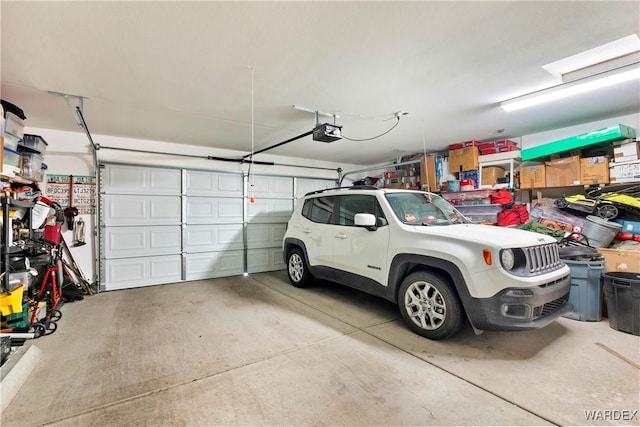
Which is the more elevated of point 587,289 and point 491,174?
point 491,174

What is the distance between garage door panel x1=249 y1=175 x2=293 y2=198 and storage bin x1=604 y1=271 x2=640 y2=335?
5.83m

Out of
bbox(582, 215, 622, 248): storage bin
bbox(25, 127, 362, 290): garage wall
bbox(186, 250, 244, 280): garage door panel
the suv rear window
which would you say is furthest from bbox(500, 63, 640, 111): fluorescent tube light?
bbox(186, 250, 244, 280): garage door panel

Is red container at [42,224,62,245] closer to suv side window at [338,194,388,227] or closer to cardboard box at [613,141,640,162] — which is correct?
suv side window at [338,194,388,227]

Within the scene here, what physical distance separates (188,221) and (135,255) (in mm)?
1126

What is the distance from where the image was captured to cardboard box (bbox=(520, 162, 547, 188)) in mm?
4840

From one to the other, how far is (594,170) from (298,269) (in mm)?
5035

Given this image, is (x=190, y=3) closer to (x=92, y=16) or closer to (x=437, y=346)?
(x=92, y=16)

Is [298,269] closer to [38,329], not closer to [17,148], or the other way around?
[38,329]

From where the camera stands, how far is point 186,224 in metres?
5.74

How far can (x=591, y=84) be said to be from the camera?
3.17 metres

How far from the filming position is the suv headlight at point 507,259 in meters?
2.45

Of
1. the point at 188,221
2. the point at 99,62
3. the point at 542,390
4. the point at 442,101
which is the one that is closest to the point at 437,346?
the point at 542,390

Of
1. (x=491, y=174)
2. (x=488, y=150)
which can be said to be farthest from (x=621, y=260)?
(x=488, y=150)

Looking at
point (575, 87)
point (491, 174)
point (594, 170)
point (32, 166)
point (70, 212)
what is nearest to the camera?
point (575, 87)
